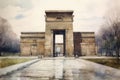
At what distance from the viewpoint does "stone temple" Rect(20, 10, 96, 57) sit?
15.2 metres

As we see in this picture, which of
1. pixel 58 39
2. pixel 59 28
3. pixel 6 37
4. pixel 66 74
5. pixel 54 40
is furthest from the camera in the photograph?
pixel 58 39

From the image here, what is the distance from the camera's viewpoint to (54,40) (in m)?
16.6

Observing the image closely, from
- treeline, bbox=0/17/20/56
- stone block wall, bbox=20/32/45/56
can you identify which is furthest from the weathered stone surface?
treeline, bbox=0/17/20/56

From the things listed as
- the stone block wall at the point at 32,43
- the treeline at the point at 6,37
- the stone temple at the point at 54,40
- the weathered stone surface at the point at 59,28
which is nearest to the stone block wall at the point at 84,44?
the stone temple at the point at 54,40

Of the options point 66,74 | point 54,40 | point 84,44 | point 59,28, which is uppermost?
point 59,28

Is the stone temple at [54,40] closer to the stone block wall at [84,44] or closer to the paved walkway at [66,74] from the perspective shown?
the stone block wall at [84,44]

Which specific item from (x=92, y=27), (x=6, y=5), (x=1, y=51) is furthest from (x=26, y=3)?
(x=1, y=51)

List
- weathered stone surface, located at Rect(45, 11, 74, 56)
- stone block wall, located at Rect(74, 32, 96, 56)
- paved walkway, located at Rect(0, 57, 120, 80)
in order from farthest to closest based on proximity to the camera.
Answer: stone block wall, located at Rect(74, 32, 96, 56) < weathered stone surface, located at Rect(45, 11, 74, 56) < paved walkway, located at Rect(0, 57, 120, 80)

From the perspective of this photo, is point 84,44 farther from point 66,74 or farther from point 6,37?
point 66,74

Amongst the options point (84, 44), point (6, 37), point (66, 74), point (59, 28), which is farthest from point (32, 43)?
point (66, 74)

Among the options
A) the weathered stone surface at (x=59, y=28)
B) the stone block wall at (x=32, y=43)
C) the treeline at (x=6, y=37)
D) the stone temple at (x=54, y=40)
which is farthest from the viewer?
the stone block wall at (x=32, y=43)

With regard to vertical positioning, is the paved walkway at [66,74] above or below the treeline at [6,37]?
below

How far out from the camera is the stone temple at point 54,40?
15.2m

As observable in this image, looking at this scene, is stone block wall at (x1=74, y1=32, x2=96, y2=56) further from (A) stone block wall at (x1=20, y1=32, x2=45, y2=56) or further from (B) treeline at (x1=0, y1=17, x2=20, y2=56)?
(B) treeline at (x1=0, y1=17, x2=20, y2=56)
